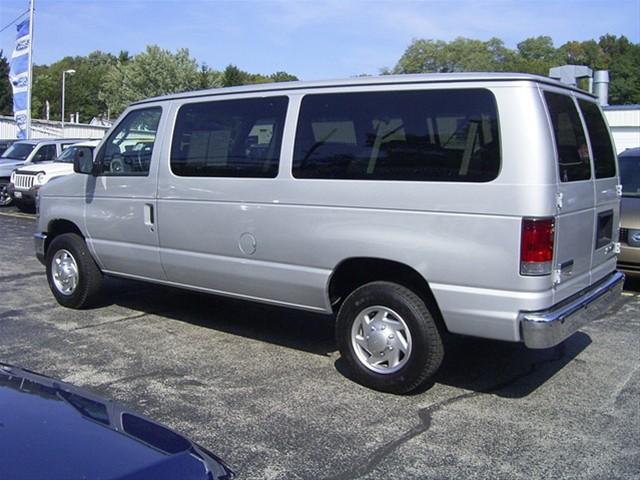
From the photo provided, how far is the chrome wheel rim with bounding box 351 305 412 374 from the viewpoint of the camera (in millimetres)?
4633

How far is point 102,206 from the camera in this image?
648 centimetres

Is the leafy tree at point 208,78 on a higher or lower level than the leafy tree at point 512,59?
lower

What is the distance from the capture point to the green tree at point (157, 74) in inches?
2365

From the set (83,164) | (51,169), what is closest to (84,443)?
(83,164)

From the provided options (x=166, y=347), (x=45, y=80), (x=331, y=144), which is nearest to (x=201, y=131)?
(x=331, y=144)

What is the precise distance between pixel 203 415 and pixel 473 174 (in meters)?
2.32

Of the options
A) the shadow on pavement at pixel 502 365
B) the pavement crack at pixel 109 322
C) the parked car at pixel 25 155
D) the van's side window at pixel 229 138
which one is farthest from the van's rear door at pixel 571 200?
the parked car at pixel 25 155

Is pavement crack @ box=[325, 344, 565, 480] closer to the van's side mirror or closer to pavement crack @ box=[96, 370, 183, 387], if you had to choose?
pavement crack @ box=[96, 370, 183, 387]

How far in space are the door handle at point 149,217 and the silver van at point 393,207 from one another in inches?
0.5

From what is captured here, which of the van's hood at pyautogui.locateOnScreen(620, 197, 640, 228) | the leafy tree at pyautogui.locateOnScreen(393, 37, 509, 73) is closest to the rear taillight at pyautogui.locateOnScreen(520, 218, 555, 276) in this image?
the van's hood at pyautogui.locateOnScreen(620, 197, 640, 228)

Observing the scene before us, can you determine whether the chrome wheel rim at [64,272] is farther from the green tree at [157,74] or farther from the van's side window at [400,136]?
the green tree at [157,74]

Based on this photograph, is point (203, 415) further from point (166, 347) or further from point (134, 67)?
point (134, 67)

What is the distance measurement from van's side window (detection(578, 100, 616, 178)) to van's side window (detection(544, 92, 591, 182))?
0.20m

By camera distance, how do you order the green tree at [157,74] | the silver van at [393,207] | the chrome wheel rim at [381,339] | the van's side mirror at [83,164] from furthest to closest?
1. the green tree at [157,74]
2. the van's side mirror at [83,164]
3. the chrome wheel rim at [381,339]
4. the silver van at [393,207]
